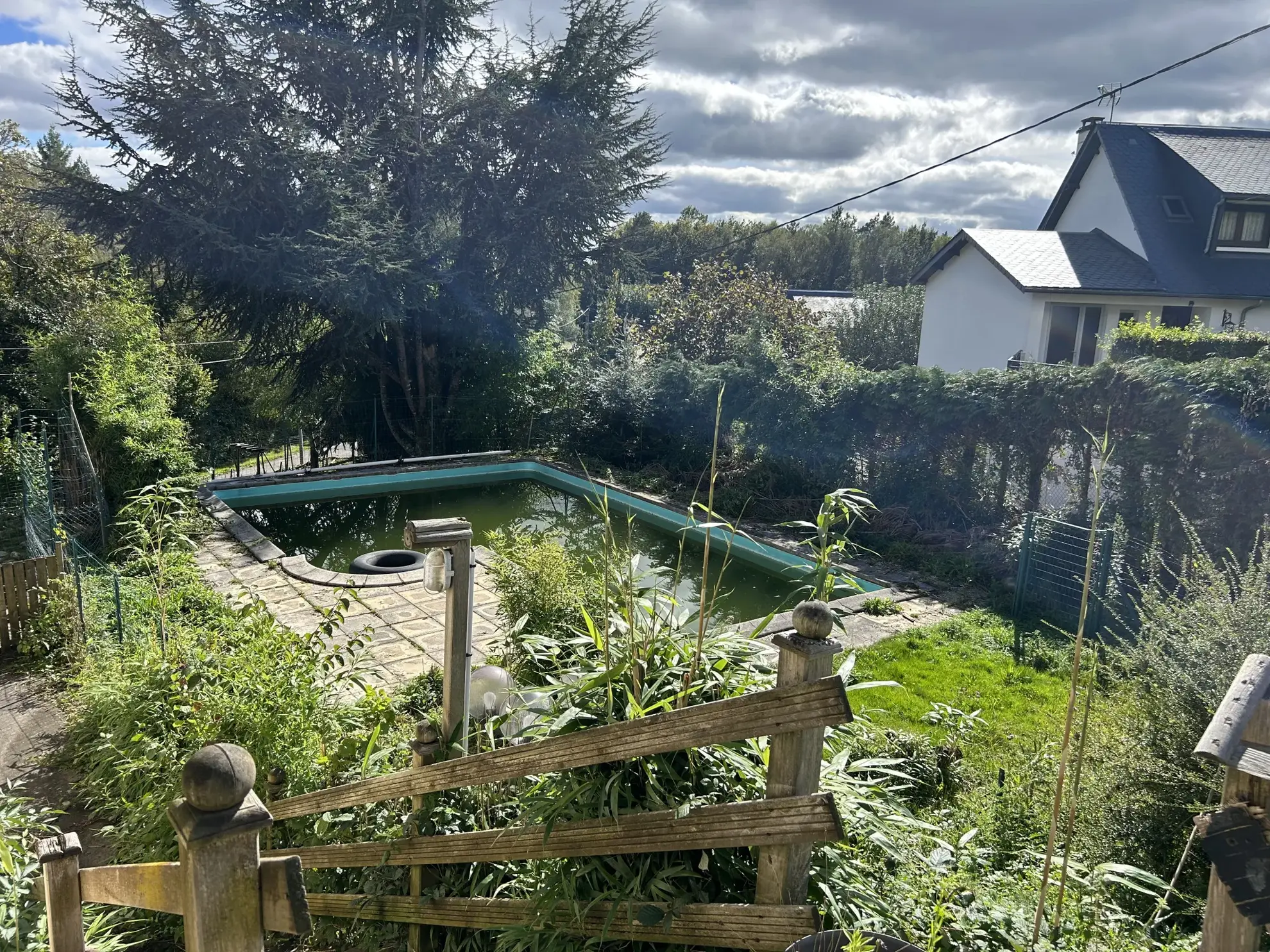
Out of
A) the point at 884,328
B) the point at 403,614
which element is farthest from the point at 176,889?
the point at 884,328

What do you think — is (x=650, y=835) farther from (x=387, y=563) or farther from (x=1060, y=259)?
(x=1060, y=259)

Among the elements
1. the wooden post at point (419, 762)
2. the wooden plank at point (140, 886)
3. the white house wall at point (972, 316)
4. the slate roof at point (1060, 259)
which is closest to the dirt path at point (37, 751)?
the wooden plank at point (140, 886)

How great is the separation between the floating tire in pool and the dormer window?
17521 mm

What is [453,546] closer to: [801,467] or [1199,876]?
[1199,876]

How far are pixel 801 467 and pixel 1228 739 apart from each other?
9949 mm

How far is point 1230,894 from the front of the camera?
1.05 metres

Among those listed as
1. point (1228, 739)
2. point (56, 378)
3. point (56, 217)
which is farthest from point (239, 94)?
point (1228, 739)

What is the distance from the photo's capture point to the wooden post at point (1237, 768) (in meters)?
1.04

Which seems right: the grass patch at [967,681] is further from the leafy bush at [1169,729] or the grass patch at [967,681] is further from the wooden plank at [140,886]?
the wooden plank at [140,886]

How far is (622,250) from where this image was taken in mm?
16234

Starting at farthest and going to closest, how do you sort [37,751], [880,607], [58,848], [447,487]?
[447,487], [880,607], [37,751], [58,848]

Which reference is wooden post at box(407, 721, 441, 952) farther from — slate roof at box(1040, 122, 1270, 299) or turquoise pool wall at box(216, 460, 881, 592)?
slate roof at box(1040, 122, 1270, 299)

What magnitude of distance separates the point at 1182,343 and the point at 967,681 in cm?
863

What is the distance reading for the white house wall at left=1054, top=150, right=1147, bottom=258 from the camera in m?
17.3
